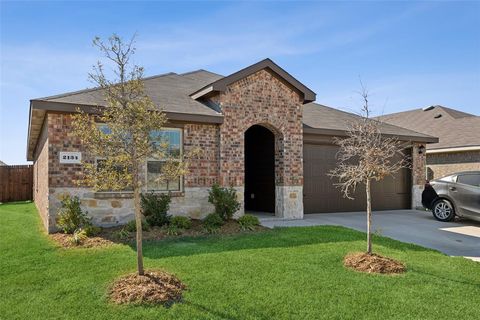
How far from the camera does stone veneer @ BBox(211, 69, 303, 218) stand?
32.8ft

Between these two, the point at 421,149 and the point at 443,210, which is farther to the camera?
the point at 421,149

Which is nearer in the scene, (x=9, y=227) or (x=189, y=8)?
(x=189, y=8)

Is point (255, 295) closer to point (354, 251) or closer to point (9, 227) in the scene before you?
point (354, 251)

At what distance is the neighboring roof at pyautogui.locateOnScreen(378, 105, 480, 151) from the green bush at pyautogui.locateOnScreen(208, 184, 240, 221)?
10.2 metres

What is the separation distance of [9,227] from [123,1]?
22.1ft

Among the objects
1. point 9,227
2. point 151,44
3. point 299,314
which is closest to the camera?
point 299,314

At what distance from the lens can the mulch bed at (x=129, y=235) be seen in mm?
7289

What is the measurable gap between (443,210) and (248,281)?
8544 mm

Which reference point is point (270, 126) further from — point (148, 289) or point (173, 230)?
point (148, 289)

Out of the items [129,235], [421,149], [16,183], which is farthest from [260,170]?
[16,183]

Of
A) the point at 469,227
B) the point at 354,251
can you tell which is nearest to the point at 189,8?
the point at 354,251

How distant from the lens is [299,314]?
407 cm

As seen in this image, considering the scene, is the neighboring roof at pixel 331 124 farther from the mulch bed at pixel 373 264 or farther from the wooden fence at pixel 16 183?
the wooden fence at pixel 16 183

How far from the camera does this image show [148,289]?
451 cm
